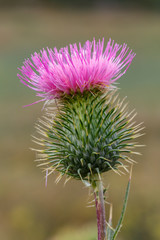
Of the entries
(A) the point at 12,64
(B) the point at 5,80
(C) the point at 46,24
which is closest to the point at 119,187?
(B) the point at 5,80

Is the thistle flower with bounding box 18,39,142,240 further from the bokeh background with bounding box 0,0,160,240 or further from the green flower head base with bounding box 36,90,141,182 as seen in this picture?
the bokeh background with bounding box 0,0,160,240

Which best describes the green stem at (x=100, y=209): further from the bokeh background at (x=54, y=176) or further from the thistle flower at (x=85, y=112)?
the bokeh background at (x=54, y=176)

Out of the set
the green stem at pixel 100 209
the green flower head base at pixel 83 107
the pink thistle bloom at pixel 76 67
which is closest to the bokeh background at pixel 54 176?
the green stem at pixel 100 209

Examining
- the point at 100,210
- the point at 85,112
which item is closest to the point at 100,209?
the point at 100,210

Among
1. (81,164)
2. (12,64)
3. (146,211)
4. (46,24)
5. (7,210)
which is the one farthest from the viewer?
(46,24)

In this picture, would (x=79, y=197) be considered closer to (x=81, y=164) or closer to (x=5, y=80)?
(x=81, y=164)

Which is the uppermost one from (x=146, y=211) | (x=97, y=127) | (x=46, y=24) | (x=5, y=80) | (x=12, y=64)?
(x=46, y=24)

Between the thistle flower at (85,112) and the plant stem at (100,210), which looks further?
the thistle flower at (85,112)

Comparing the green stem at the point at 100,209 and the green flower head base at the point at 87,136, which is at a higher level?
the green flower head base at the point at 87,136
